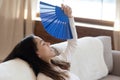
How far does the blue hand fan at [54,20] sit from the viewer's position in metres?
1.84

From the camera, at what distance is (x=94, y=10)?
365cm

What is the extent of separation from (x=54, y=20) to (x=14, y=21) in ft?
7.43

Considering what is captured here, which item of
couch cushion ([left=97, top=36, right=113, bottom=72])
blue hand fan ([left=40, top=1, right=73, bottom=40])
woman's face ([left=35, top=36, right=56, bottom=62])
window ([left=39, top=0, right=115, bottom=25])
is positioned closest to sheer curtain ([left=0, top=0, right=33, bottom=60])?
window ([left=39, top=0, right=115, bottom=25])

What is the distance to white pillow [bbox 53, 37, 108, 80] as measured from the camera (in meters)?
2.32

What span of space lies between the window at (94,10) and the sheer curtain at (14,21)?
52 centimetres

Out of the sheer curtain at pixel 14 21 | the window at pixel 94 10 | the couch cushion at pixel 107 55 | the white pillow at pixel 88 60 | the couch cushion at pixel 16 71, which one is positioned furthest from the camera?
the sheer curtain at pixel 14 21

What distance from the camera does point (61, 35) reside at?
198 centimetres

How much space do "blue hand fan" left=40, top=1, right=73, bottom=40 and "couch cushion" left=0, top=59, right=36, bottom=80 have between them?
1.09ft

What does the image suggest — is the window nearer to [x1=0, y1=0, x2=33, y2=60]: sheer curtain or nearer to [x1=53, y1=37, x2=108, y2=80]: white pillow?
[x1=0, y1=0, x2=33, y2=60]: sheer curtain

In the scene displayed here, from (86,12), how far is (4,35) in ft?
4.43

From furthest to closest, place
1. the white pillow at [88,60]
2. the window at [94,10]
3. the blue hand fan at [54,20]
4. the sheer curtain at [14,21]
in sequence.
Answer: the sheer curtain at [14,21] → the window at [94,10] → the white pillow at [88,60] → the blue hand fan at [54,20]

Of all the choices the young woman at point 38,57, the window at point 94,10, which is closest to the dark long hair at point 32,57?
the young woman at point 38,57

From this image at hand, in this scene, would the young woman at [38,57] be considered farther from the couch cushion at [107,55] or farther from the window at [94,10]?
the window at [94,10]

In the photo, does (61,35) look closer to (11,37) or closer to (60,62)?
(60,62)
